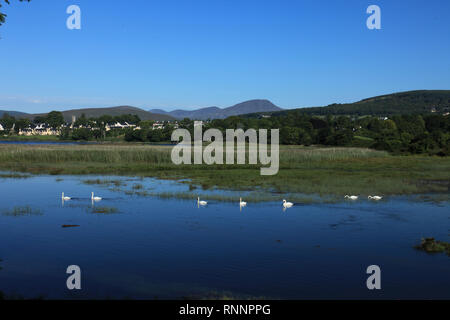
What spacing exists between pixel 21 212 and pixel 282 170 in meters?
32.5

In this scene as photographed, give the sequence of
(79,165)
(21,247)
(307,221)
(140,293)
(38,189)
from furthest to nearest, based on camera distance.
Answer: (79,165), (38,189), (307,221), (21,247), (140,293)

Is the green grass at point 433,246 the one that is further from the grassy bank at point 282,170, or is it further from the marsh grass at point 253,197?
the grassy bank at point 282,170

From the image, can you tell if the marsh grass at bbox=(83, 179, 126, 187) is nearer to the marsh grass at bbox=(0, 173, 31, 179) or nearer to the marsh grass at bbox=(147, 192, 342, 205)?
the marsh grass at bbox=(147, 192, 342, 205)

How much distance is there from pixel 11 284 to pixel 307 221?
1588 cm

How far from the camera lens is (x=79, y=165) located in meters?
57.7

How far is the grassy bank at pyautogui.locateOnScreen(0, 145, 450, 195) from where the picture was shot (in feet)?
132

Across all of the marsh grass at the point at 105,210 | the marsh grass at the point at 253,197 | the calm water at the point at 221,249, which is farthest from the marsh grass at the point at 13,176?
the marsh grass at the point at 105,210

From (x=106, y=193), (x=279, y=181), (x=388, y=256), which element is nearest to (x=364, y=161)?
(x=279, y=181)

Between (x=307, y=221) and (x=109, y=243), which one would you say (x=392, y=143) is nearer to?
(x=307, y=221)

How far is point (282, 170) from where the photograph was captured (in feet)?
177

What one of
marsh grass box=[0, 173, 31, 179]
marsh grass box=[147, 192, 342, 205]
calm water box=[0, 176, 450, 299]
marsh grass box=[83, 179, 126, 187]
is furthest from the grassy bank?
calm water box=[0, 176, 450, 299]

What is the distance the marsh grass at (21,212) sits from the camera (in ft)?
89.1

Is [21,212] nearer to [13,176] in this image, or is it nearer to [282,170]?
[13,176]

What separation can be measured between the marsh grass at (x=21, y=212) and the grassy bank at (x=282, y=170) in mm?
16693
